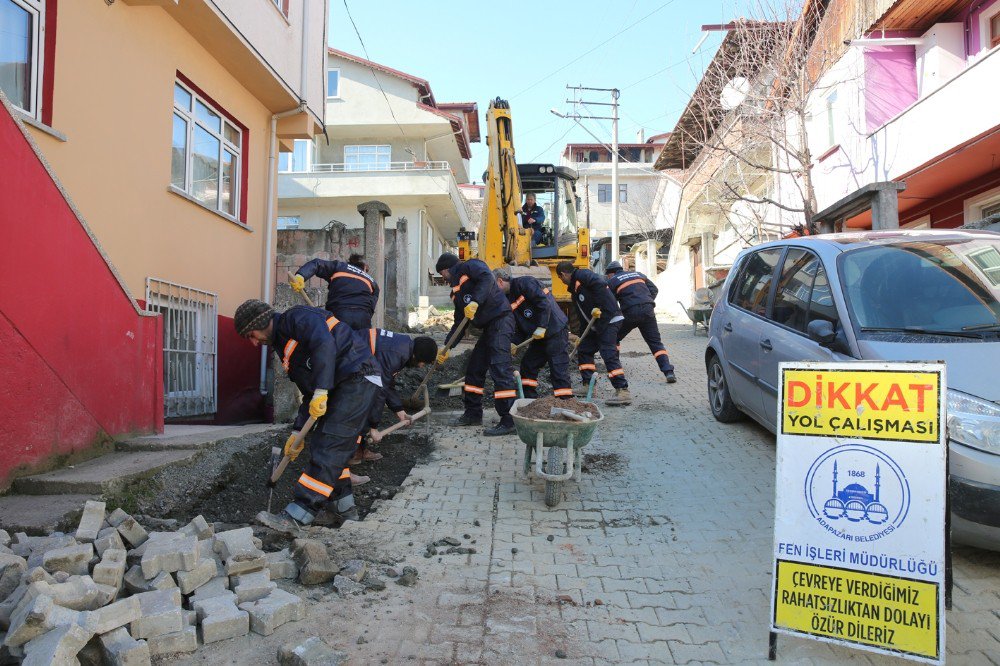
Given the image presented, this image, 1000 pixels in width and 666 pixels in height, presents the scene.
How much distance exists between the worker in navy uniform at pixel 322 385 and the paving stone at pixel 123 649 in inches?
57.9

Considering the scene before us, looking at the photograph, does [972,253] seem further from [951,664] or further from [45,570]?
[45,570]

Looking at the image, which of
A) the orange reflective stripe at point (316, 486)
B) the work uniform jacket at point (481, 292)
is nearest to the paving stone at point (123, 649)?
the orange reflective stripe at point (316, 486)

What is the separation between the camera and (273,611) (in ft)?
9.00

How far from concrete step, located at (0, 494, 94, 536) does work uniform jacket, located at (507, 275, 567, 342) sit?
4294 mm

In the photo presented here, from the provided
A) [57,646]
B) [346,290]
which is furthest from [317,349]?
[346,290]

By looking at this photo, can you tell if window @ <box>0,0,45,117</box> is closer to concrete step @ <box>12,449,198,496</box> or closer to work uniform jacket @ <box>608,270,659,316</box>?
concrete step @ <box>12,449,198,496</box>

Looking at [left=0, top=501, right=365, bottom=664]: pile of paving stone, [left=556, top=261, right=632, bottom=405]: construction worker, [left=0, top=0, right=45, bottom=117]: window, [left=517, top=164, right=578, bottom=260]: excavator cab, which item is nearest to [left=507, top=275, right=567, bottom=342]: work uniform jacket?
[left=556, top=261, right=632, bottom=405]: construction worker

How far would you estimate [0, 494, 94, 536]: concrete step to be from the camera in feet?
10.9

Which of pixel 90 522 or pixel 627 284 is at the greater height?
pixel 627 284

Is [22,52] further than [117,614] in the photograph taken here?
Yes

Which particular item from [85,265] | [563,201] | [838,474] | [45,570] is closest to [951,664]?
[838,474]

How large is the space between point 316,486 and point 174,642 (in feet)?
4.94

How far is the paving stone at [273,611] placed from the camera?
2723 mm

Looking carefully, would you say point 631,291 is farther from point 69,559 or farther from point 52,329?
point 69,559
